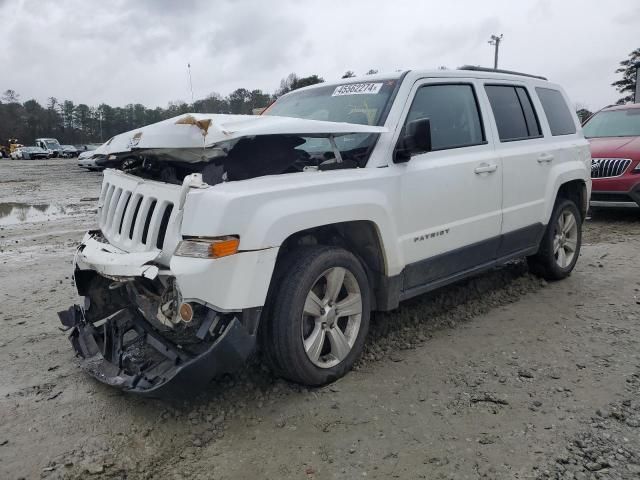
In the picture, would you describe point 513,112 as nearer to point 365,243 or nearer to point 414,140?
point 414,140

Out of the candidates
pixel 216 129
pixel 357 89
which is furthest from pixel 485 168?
pixel 216 129

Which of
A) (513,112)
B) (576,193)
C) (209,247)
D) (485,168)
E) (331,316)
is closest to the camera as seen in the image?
(209,247)

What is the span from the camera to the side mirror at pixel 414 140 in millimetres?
3340

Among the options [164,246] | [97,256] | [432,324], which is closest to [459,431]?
[432,324]

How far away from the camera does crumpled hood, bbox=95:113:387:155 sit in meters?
2.78

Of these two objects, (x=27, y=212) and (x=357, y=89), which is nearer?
(x=357, y=89)

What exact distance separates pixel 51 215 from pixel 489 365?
10.2 metres

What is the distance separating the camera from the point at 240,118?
302 cm

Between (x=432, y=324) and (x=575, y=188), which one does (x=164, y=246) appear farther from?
(x=575, y=188)

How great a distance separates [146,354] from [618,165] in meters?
7.94

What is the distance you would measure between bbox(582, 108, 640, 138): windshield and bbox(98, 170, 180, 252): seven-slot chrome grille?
865cm

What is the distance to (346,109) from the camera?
12.9 ft

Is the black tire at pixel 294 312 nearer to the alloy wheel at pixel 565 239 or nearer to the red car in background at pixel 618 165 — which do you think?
the alloy wheel at pixel 565 239

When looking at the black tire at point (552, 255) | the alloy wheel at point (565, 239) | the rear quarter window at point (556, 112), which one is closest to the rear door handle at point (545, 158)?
the rear quarter window at point (556, 112)
